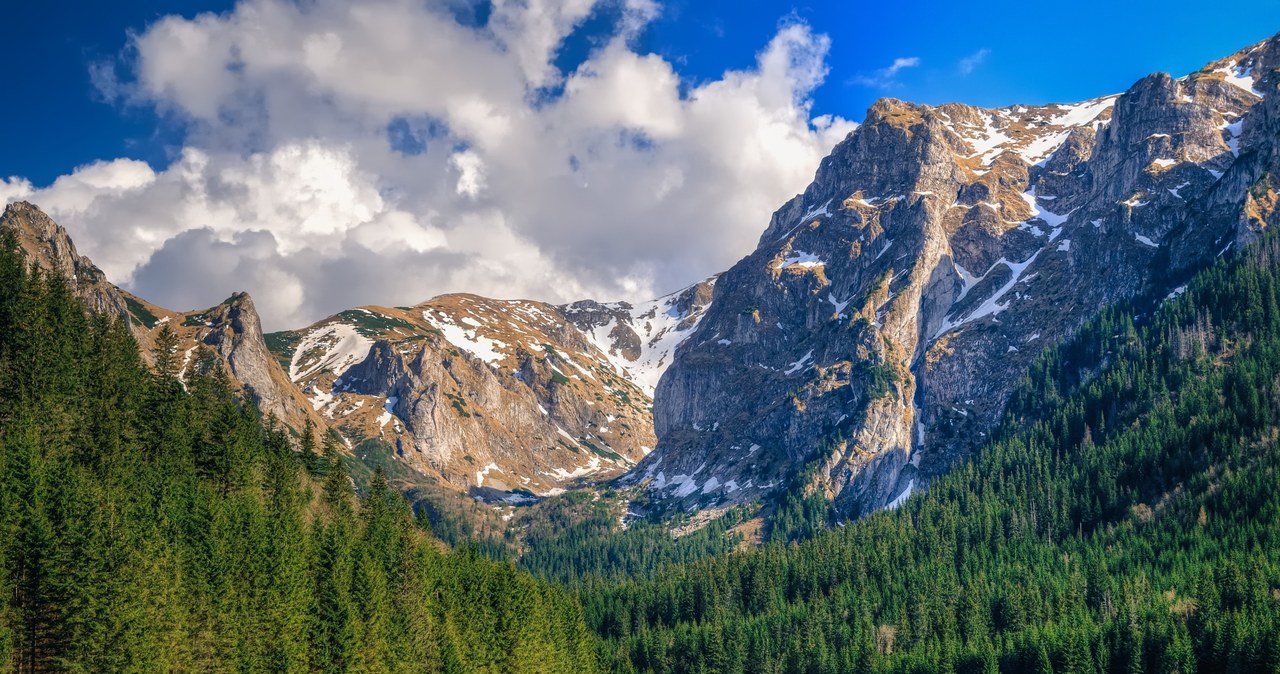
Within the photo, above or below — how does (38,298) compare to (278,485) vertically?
above

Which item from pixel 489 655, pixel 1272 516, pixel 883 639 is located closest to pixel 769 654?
pixel 883 639

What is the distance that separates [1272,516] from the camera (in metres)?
176

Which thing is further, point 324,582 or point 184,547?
point 324,582

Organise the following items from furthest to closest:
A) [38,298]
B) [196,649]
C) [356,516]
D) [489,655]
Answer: [356,516], [489,655], [38,298], [196,649]

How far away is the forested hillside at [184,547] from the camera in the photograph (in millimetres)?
67312

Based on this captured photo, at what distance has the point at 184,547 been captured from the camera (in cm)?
8100

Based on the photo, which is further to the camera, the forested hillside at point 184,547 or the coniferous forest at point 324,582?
the coniferous forest at point 324,582

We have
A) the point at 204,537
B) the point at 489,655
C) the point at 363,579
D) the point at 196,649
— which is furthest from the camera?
the point at 489,655

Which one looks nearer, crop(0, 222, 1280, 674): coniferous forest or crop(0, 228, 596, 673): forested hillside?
crop(0, 228, 596, 673): forested hillside

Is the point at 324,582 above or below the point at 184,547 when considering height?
below

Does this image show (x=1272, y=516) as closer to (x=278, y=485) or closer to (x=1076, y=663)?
(x=1076, y=663)

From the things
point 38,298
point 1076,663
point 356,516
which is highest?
point 38,298

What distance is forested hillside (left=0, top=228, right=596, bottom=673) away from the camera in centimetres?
6731

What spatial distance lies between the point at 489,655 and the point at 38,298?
59.9 m
